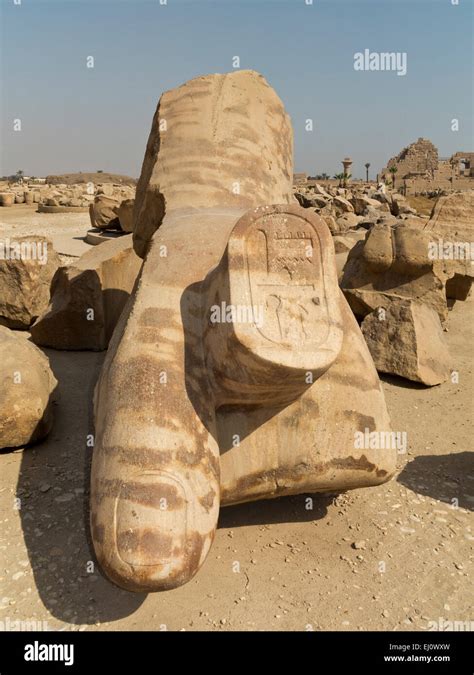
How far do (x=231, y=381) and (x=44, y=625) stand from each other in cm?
117

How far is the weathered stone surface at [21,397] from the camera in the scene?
3225 millimetres

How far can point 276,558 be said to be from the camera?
264cm

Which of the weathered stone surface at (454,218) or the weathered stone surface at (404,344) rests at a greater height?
the weathered stone surface at (454,218)

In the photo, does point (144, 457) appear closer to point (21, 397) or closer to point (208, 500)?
point (208, 500)

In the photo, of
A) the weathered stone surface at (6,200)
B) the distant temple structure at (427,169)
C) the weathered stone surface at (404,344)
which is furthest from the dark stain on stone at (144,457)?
the distant temple structure at (427,169)

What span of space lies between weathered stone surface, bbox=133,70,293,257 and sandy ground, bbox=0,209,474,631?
1.55 meters

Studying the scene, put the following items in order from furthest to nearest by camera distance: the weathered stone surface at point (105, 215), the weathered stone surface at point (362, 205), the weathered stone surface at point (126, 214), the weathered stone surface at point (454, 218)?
the weathered stone surface at point (362, 205) → the weathered stone surface at point (105, 215) → the weathered stone surface at point (126, 214) → the weathered stone surface at point (454, 218)

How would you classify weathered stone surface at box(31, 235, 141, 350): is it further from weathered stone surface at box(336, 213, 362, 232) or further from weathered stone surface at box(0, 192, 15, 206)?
weathered stone surface at box(0, 192, 15, 206)

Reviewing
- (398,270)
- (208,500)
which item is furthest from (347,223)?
(208,500)

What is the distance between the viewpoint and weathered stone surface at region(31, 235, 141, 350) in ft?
15.8

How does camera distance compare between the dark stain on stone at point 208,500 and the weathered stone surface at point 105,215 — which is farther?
the weathered stone surface at point 105,215

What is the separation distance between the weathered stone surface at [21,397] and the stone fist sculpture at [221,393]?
0.88 m

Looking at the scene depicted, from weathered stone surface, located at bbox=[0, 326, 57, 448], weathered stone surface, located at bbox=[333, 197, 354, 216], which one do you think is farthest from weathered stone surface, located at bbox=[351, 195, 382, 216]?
weathered stone surface, located at bbox=[0, 326, 57, 448]

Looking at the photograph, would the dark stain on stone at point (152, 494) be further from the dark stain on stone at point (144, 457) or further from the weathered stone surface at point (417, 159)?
the weathered stone surface at point (417, 159)
